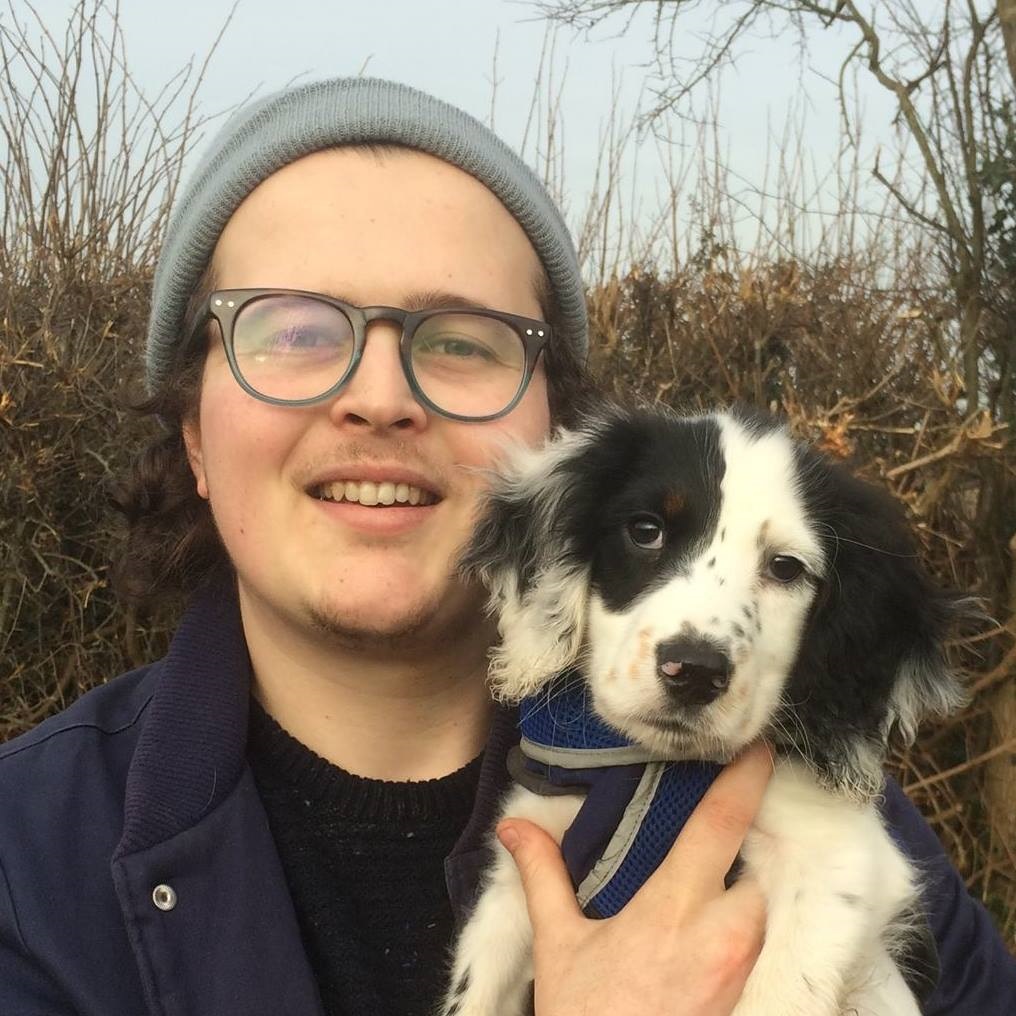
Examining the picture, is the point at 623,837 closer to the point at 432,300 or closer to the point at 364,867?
the point at 364,867

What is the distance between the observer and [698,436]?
1.79 meters

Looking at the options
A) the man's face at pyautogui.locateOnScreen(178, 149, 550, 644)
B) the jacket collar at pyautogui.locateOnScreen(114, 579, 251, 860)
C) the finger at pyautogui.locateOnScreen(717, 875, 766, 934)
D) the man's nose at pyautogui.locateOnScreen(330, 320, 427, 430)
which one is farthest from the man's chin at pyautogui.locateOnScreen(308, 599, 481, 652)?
the finger at pyautogui.locateOnScreen(717, 875, 766, 934)

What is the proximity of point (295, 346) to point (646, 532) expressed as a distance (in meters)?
0.69

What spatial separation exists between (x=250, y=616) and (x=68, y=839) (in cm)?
59

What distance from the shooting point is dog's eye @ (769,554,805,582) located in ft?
5.43

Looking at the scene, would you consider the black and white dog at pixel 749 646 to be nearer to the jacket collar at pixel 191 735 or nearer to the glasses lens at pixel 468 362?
the glasses lens at pixel 468 362

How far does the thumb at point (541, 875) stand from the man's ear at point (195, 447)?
938 mm

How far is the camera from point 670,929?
1517mm

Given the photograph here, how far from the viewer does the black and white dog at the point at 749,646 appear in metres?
1.51

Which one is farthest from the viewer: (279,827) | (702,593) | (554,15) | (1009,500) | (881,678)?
(554,15)

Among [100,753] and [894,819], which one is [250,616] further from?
[894,819]

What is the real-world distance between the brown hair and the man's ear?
18 mm

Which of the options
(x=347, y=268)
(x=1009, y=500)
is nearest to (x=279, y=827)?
(x=347, y=268)

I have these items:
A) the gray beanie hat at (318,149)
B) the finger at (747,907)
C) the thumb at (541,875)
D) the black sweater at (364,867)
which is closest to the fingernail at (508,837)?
the thumb at (541,875)
